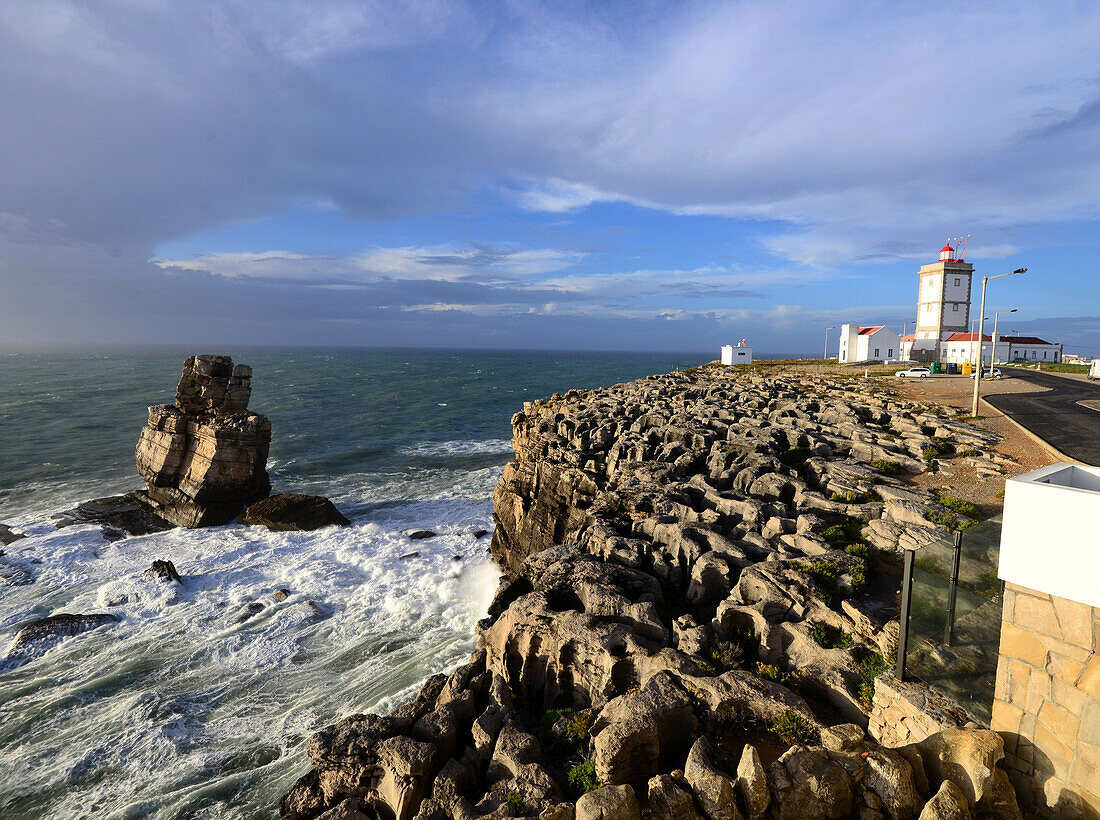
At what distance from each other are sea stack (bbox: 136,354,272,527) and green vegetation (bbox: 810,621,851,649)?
36565 millimetres

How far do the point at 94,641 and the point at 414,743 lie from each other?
795 inches

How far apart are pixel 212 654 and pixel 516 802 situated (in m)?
18.1

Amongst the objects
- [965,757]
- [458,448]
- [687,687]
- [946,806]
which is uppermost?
[965,757]

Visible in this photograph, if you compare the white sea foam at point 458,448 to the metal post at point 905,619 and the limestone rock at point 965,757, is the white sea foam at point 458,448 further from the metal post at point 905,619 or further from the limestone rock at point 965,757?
the limestone rock at point 965,757

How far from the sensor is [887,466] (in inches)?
886

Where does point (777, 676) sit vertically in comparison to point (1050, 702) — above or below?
below

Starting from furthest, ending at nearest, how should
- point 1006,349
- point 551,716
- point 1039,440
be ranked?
point 1006,349
point 1039,440
point 551,716

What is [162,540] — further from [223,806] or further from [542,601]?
[542,601]

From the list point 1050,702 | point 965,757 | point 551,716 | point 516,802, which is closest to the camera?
point 1050,702

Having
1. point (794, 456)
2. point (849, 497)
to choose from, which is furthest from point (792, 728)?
point (794, 456)

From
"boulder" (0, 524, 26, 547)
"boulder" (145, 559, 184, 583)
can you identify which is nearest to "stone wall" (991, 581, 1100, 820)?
"boulder" (145, 559, 184, 583)

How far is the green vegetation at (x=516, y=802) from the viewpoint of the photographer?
27.1 ft

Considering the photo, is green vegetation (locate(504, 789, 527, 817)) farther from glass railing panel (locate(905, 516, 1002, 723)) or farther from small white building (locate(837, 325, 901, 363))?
small white building (locate(837, 325, 901, 363))

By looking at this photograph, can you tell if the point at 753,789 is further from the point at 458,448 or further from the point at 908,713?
the point at 458,448
